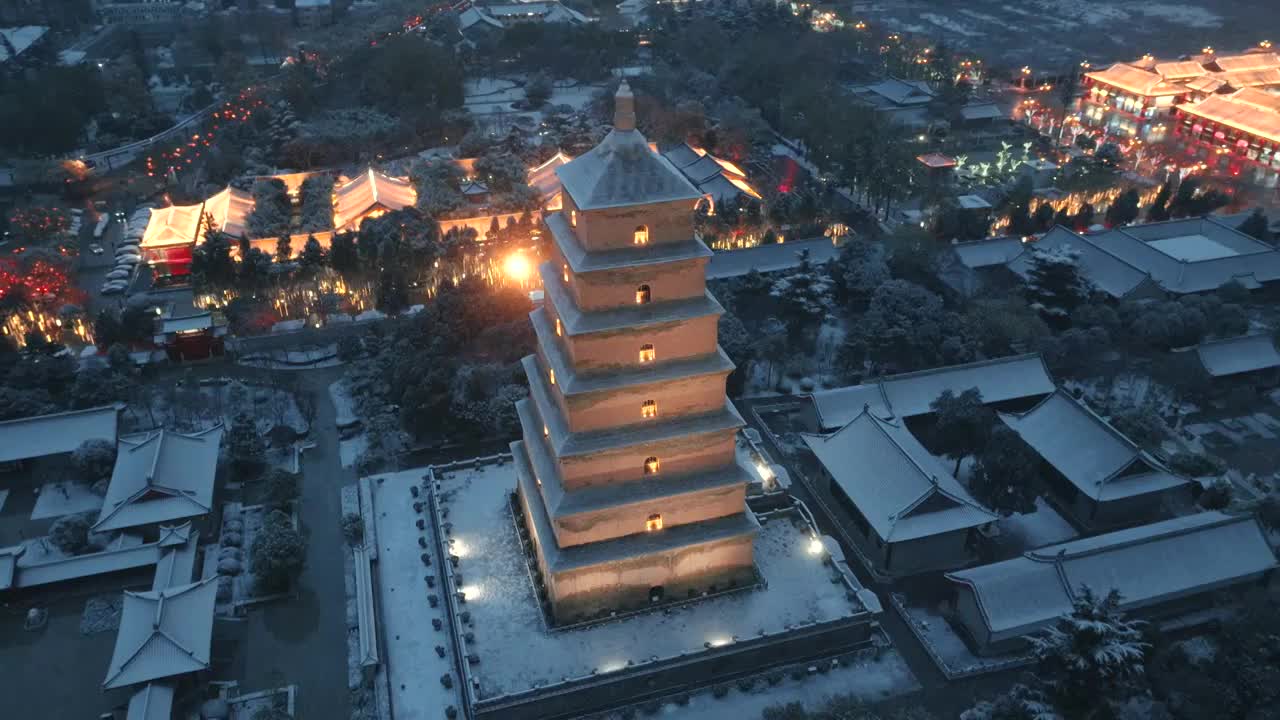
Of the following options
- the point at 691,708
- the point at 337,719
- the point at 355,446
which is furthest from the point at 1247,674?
the point at 355,446

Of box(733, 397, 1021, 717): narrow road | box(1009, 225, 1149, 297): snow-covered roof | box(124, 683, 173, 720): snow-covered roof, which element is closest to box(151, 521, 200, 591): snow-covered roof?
box(124, 683, 173, 720): snow-covered roof

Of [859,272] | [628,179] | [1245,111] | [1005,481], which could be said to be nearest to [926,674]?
[1005,481]

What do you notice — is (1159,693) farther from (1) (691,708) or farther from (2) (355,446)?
(2) (355,446)

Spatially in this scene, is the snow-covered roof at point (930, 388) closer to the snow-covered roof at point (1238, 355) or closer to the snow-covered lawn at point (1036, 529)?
the snow-covered lawn at point (1036, 529)

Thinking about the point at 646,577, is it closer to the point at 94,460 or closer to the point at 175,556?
the point at 175,556

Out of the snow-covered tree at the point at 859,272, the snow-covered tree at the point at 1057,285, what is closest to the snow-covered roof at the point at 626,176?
the snow-covered tree at the point at 859,272
